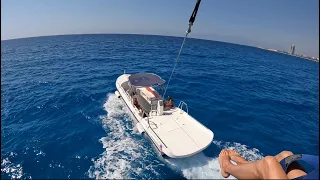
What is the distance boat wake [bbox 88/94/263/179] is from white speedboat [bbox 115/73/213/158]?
3.08 feet

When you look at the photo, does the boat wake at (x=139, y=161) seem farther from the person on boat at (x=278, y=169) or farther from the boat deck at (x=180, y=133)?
the person on boat at (x=278, y=169)

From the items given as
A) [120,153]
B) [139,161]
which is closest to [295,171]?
[139,161]

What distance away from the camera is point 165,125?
41.4ft

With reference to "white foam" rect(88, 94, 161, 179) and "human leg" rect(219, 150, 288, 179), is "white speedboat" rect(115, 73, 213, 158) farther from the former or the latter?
"human leg" rect(219, 150, 288, 179)

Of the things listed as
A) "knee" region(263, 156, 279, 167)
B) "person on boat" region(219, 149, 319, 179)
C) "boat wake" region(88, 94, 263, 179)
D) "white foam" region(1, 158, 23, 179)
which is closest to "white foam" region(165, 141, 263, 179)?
"boat wake" region(88, 94, 263, 179)

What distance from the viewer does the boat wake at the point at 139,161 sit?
10.3 meters

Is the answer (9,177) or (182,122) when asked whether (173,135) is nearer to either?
(182,122)

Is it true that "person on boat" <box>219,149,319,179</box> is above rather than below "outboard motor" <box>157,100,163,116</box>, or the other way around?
above

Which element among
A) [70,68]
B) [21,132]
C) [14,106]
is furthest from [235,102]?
[70,68]

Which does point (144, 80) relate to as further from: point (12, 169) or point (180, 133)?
point (12, 169)

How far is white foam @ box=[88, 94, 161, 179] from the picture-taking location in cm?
1051

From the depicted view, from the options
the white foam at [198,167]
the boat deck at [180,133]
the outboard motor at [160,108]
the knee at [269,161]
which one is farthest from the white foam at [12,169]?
the knee at [269,161]

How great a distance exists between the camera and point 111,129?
14664 mm

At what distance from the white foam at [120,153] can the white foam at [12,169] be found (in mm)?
4134
